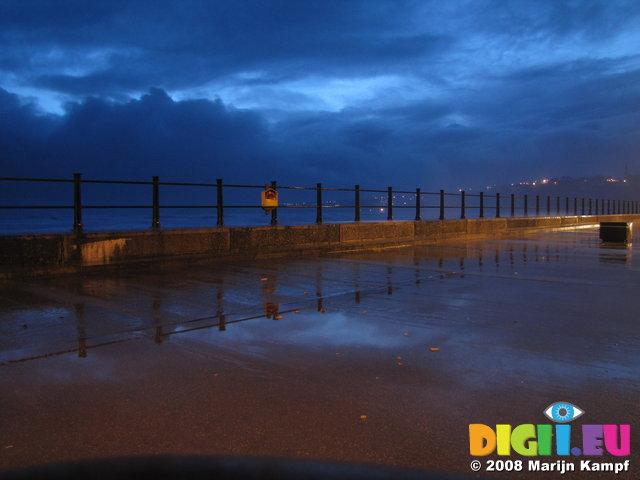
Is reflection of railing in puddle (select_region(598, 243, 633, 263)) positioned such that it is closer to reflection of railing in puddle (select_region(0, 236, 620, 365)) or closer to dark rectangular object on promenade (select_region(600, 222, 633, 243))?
reflection of railing in puddle (select_region(0, 236, 620, 365))

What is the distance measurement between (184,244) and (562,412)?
880cm

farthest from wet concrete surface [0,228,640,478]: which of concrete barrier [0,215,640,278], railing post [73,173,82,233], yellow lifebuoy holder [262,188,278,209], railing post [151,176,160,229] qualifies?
yellow lifebuoy holder [262,188,278,209]

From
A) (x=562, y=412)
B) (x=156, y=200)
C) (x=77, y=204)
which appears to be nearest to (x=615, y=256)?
(x=156, y=200)

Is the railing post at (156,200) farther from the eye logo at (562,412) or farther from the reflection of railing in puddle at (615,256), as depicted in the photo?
the reflection of railing in puddle at (615,256)

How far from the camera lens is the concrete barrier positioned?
343 inches

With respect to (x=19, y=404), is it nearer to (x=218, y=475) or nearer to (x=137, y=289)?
(x=218, y=475)

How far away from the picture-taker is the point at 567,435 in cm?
286

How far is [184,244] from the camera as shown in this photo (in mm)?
10812

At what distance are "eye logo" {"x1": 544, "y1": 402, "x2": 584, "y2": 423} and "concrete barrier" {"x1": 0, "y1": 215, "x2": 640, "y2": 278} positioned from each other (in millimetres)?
8086

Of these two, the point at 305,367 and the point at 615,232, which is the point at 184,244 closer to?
the point at 305,367

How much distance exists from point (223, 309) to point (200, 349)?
5.33ft

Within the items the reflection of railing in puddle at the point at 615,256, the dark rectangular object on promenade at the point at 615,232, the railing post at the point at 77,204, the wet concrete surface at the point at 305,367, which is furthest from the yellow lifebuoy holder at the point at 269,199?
the dark rectangular object on promenade at the point at 615,232

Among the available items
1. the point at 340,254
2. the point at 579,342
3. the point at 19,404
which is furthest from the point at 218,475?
the point at 340,254

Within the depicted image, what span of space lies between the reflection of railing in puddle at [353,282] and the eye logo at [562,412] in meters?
3.06
